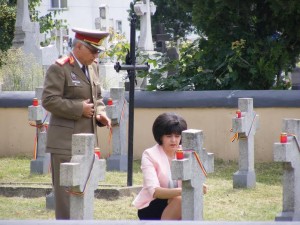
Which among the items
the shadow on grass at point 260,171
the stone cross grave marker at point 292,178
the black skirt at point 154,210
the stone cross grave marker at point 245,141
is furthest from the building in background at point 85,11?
the black skirt at point 154,210

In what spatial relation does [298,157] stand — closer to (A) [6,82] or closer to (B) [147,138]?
(B) [147,138]

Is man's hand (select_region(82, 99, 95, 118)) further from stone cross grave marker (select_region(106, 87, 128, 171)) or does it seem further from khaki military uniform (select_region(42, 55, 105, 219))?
stone cross grave marker (select_region(106, 87, 128, 171))

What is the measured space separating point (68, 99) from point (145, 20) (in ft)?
57.5

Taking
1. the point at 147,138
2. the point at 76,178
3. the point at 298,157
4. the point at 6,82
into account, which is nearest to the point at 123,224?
the point at 76,178

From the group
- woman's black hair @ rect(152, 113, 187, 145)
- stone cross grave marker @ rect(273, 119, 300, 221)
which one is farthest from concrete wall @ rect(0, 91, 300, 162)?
woman's black hair @ rect(152, 113, 187, 145)

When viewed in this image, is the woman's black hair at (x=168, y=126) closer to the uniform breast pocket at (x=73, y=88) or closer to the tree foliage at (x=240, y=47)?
the uniform breast pocket at (x=73, y=88)

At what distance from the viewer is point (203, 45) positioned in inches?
575

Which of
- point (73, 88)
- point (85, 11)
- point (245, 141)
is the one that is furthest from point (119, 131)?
point (85, 11)

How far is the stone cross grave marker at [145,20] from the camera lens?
24.2 metres

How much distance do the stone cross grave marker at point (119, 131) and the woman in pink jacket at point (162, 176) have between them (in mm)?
4891

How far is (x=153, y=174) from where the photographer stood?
730cm

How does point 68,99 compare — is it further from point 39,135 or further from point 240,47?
point 240,47

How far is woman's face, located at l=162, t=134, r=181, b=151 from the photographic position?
7.41m

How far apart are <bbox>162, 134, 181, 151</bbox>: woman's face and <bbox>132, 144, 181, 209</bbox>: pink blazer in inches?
2.5
